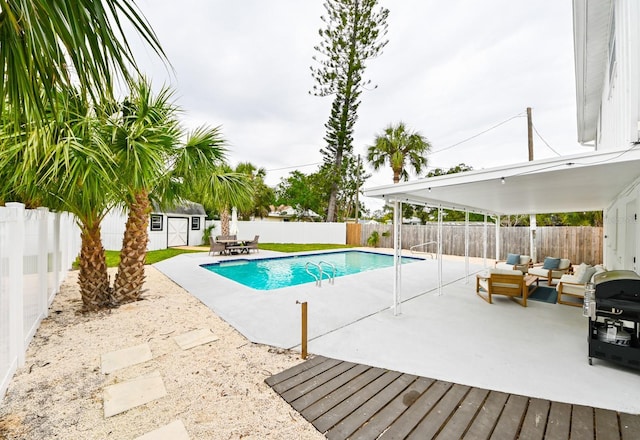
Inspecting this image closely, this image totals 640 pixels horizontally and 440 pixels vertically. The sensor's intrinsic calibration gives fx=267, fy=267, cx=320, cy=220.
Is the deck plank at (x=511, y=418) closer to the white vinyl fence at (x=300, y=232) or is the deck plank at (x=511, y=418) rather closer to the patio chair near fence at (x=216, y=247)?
the patio chair near fence at (x=216, y=247)

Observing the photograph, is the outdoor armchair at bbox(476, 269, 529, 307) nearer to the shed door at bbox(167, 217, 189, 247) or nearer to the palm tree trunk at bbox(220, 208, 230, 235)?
the palm tree trunk at bbox(220, 208, 230, 235)

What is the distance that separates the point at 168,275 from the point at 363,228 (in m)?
13.8

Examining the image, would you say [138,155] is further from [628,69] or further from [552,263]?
[552,263]

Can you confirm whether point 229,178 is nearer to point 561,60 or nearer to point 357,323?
point 357,323

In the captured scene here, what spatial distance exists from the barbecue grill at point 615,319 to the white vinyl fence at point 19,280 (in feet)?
20.6

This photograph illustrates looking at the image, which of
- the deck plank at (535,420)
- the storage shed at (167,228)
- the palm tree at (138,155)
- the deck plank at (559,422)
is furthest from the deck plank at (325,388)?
the storage shed at (167,228)

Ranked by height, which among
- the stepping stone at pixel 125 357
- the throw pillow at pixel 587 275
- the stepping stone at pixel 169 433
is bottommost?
the stepping stone at pixel 125 357

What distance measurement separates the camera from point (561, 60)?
9.62 meters

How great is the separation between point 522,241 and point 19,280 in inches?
664

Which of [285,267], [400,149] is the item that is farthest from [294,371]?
[400,149]

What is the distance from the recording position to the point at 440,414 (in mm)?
2367

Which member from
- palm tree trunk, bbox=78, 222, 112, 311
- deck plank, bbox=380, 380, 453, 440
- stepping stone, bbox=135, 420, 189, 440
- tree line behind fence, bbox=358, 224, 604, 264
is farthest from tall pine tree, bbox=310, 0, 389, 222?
stepping stone, bbox=135, 420, 189, 440

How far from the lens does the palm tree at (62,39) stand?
0.98 metres

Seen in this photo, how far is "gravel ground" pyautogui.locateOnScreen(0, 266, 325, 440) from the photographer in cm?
222
